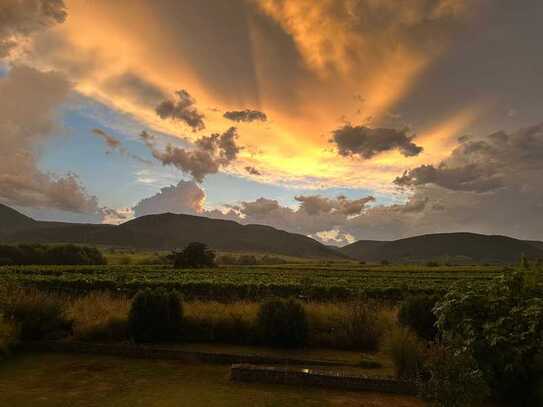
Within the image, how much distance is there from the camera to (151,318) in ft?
47.3

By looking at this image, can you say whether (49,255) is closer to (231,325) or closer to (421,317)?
(231,325)

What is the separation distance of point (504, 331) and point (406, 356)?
271 centimetres

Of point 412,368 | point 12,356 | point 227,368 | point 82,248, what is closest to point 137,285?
point 12,356

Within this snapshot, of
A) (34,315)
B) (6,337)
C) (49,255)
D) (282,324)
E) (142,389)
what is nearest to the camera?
(142,389)

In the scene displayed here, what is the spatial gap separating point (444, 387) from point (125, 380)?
23.6 ft

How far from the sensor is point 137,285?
33.6 metres

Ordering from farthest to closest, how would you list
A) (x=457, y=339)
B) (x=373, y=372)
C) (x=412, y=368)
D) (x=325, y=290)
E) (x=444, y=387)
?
(x=325, y=290), (x=373, y=372), (x=412, y=368), (x=457, y=339), (x=444, y=387)

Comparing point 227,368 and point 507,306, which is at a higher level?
point 507,306

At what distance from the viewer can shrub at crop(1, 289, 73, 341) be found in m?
13.6

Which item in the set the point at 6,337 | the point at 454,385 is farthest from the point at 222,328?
the point at 454,385

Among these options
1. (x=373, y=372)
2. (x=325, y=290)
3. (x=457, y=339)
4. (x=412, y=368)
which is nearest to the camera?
(x=457, y=339)

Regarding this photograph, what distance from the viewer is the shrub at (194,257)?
83.8 meters

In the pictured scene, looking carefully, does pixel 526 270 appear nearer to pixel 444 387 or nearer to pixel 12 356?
pixel 444 387

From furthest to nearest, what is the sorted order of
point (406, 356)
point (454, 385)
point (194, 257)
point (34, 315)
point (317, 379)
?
point (194, 257) → point (34, 315) → point (406, 356) → point (317, 379) → point (454, 385)
